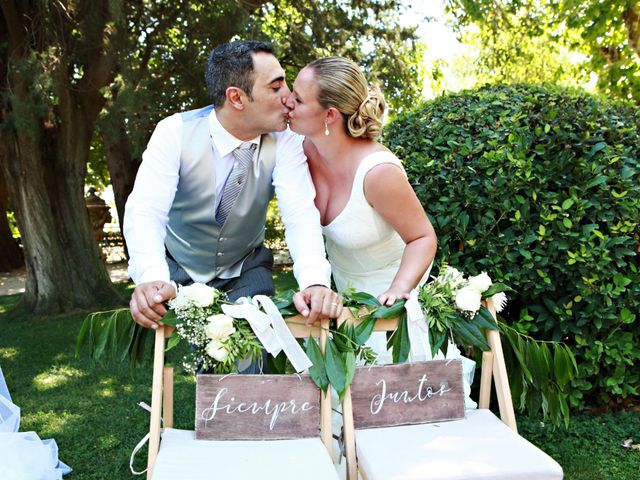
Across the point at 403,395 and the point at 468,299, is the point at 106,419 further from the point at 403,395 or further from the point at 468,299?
the point at 468,299

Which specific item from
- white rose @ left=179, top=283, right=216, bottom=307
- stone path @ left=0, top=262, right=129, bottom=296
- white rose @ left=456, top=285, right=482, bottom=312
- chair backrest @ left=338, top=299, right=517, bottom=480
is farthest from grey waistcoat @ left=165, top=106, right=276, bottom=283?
stone path @ left=0, top=262, right=129, bottom=296

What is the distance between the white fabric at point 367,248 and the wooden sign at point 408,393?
24 centimetres

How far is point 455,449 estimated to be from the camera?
6.95 feet

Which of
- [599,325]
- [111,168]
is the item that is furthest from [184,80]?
[599,325]

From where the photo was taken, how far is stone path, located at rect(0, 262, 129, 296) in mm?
12383

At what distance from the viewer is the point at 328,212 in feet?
9.80

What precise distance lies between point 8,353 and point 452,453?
226 inches

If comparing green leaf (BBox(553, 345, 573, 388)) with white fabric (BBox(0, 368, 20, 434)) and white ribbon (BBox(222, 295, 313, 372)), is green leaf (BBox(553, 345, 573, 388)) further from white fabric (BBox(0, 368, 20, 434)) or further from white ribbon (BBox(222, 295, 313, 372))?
white fabric (BBox(0, 368, 20, 434))

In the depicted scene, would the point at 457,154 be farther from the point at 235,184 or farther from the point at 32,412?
the point at 32,412

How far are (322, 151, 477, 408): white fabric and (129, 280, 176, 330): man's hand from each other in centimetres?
83

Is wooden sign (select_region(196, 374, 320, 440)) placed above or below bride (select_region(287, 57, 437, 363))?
below

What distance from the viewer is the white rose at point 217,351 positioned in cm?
219

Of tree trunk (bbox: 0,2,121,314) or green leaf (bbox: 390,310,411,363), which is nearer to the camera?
green leaf (bbox: 390,310,411,363)

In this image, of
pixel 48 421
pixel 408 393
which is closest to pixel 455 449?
pixel 408 393
